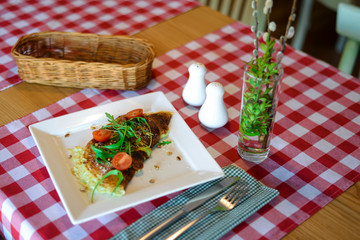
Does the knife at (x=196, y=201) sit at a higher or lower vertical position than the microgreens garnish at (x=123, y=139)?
lower

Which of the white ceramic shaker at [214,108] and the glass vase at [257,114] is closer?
the glass vase at [257,114]

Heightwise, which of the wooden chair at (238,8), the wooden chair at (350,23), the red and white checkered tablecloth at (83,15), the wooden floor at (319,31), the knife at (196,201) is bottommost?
the wooden floor at (319,31)

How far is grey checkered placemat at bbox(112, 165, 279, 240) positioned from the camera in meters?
0.88

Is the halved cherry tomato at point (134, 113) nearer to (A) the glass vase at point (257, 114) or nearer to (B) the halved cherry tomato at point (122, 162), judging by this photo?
(B) the halved cherry tomato at point (122, 162)

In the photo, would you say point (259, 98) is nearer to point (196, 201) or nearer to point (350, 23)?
point (196, 201)

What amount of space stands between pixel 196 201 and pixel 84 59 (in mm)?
704

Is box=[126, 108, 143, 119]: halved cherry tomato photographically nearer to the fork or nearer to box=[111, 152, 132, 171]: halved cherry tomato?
box=[111, 152, 132, 171]: halved cherry tomato

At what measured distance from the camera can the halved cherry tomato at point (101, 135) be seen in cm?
102

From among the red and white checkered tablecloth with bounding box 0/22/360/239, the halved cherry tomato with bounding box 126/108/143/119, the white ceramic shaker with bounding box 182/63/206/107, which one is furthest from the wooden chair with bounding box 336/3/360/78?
the halved cherry tomato with bounding box 126/108/143/119

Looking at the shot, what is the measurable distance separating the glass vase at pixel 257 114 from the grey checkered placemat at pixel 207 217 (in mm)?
87

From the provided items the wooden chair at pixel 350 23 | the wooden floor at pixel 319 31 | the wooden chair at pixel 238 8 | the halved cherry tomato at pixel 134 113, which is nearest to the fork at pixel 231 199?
the halved cherry tomato at pixel 134 113

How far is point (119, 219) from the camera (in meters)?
0.92

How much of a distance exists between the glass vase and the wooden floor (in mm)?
2152

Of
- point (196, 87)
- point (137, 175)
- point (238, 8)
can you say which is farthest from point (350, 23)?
point (137, 175)
